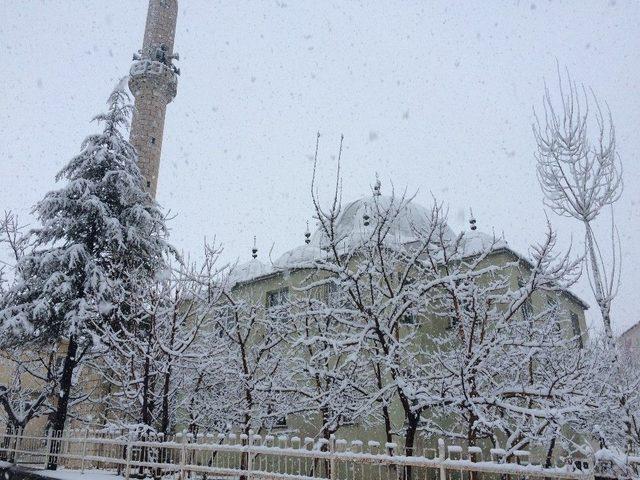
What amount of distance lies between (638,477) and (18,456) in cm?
1599

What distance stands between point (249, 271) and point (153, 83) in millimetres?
13029

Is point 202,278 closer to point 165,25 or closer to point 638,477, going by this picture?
point 638,477

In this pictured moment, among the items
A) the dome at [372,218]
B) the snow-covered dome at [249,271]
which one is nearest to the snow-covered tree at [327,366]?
the dome at [372,218]

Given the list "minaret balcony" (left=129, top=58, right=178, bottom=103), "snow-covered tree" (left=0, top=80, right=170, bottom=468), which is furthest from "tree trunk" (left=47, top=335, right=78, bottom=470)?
"minaret balcony" (left=129, top=58, right=178, bottom=103)

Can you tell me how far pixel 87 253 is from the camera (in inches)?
631

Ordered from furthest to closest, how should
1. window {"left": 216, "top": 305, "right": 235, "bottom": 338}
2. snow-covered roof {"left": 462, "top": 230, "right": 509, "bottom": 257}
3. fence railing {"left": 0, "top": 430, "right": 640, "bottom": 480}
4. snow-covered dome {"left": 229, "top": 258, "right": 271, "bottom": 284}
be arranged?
1. snow-covered dome {"left": 229, "top": 258, "right": 271, "bottom": 284}
2. snow-covered roof {"left": 462, "top": 230, "right": 509, "bottom": 257}
3. window {"left": 216, "top": 305, "right": 235, "bottom": 338}
4. fence railing {"left": 0, "top": 430, "right": 640, "bottom": 480}

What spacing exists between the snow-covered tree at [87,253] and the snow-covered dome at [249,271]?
625 cm

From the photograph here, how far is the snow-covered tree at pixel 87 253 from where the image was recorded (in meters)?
15.1

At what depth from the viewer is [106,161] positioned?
17.2 metres

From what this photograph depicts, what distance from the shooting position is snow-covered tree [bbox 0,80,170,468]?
49.5ft

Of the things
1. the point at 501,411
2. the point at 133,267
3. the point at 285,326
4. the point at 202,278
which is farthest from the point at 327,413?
the point at 133,267

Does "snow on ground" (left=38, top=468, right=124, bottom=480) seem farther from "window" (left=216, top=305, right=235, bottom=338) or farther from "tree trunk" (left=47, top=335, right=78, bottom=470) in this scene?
"window" (left=216, top=305, right=235, bottom=338)

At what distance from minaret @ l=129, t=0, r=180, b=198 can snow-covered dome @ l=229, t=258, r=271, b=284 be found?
21.2ft

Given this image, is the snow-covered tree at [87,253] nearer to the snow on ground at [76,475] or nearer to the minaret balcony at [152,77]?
the snow on ground at [76,475]
